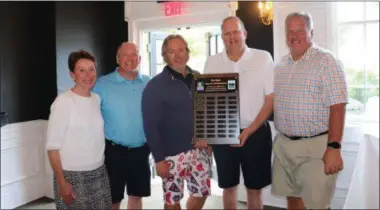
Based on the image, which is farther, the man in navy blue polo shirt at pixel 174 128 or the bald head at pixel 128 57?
the bald head at pixel 128 57

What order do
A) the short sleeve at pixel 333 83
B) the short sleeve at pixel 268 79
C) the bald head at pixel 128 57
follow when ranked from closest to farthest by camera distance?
the short sleeve at pixel 333 83 < the short sleeve at pixel 268 79 < the bald head at pixel 128 57

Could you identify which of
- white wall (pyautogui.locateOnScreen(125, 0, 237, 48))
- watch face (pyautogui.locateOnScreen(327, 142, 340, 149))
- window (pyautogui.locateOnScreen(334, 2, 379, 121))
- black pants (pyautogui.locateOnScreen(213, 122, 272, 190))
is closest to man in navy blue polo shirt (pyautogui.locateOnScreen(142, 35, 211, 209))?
black pants (pyautogui.locateOnScreen(213, 122, 272, 190))

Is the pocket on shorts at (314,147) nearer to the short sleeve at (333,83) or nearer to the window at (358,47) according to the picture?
the short sleeve at (333,83)

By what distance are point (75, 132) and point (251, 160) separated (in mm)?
976

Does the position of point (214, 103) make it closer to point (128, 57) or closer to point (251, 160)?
point (251, 160)

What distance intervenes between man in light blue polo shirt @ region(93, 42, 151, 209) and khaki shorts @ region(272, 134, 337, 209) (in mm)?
815

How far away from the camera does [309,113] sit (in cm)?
180

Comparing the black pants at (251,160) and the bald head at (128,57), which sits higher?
the bald head at (128,57)

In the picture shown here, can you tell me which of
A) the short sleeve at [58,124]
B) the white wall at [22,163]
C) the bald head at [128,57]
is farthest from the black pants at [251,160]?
the white wall at [22,163]

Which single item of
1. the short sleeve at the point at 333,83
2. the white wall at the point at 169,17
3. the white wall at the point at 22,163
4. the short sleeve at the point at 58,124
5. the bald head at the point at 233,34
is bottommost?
the white wall at the point at 22,163

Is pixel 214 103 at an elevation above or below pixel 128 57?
below

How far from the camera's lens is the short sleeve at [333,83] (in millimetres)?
1719

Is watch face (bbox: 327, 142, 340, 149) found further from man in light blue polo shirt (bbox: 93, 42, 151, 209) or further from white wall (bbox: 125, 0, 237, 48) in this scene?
white wall (bbox: 125, 0, 237, 48)

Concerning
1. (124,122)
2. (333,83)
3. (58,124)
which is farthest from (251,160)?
(58,124)
